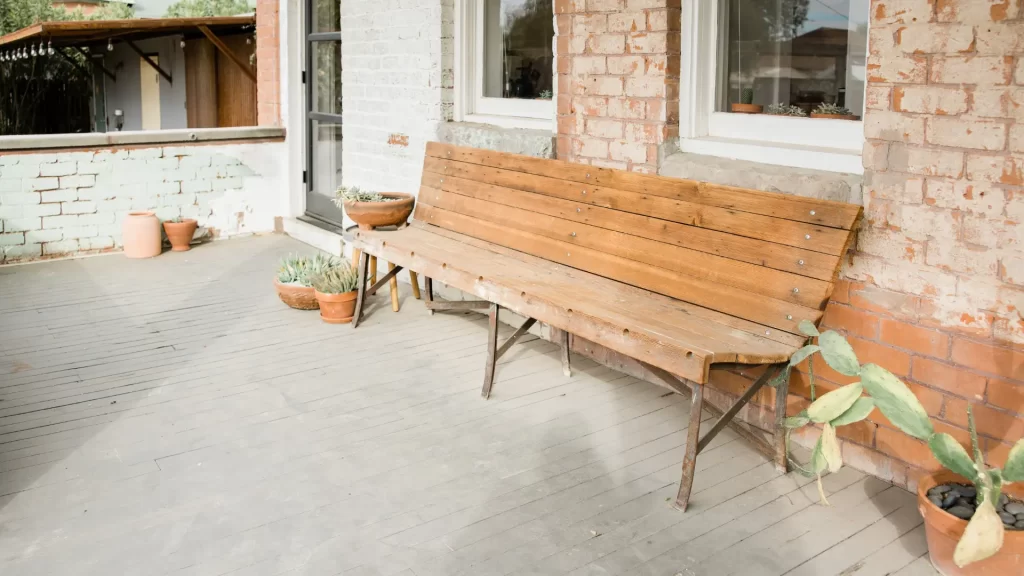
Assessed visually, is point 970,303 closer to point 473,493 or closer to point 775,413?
point 775,413

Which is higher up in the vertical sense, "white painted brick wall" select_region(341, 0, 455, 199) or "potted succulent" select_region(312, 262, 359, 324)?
"white painted brick wall" select_region(341, 0, 455, 199)

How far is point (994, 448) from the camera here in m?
3.09

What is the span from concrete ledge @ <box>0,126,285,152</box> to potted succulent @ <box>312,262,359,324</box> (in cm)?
270

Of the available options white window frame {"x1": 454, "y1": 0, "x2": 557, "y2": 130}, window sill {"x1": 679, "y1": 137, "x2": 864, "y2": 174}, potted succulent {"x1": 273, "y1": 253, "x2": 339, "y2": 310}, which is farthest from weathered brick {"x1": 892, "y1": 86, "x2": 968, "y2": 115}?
potted succulent {"x1": 273, "y1": 253, "x2": 339, "y2": 310}

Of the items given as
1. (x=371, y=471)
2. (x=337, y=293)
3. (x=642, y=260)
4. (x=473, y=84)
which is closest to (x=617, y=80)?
(x=642, y=260)

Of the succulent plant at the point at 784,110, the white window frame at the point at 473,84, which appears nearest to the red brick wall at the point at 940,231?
the succulent plant at the point at 784,110

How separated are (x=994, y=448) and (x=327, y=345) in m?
3.24

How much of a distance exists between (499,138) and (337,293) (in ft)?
4.14

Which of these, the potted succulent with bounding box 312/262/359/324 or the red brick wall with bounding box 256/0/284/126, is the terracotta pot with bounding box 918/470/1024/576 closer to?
the potted succulent with bounding box 312/262/359/324

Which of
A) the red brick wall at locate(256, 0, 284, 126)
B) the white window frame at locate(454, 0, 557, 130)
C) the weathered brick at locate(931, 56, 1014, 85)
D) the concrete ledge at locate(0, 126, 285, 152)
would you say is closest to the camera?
the weathered brick at locate(931, 56, 1014, 85)

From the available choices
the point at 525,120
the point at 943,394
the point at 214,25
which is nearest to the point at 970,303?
the point at 943,394

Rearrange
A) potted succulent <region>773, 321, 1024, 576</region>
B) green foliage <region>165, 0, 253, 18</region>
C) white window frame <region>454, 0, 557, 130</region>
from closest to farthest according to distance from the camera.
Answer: potted succulent <region>773, 321, 1024, 576</region>
white window frame <region>454, 0, 557, 130</region>
green foliage <region>165, 0, 253, 18</region>

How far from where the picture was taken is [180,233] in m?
7.40

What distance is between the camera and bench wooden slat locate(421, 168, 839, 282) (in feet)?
11.2
